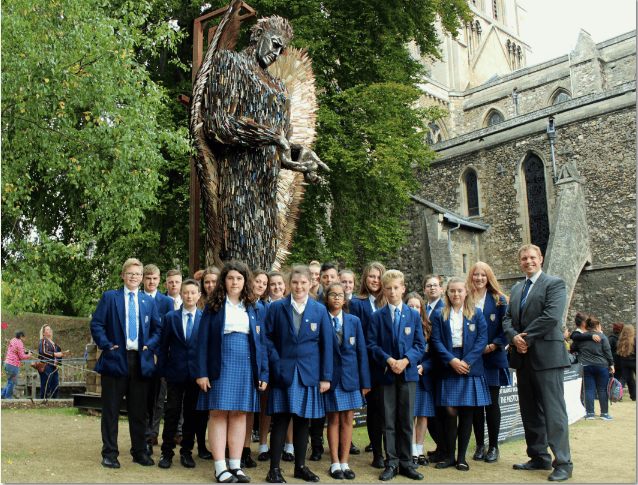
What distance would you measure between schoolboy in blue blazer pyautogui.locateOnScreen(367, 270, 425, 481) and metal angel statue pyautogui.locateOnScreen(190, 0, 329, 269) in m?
1.56

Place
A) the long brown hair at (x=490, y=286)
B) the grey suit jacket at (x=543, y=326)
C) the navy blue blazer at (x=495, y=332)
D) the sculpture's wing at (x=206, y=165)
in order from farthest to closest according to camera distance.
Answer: the sculpture's wing at (x=206, y=165) → the long brown hair at (x=490, y=286) → the navy blue blazer at (x=495, y=332) → the grey suit jacket at (x=543, y=326)

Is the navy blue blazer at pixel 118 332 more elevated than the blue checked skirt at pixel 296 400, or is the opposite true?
the navy blue blazer at pixel 118 332

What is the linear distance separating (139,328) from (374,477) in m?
2.44

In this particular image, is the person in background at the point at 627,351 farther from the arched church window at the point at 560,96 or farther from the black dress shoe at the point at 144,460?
the arched church window at the point at 560,96

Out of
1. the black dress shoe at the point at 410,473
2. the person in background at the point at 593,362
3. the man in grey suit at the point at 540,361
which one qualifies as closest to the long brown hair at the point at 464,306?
the man in grey suit at the point at 540,361

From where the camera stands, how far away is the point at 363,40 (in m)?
14.3

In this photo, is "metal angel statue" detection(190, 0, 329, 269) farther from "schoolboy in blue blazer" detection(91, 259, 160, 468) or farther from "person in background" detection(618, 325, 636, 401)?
"person in background" detection(618, 325, 636, 401)

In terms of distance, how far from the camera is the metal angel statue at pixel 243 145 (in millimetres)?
5559

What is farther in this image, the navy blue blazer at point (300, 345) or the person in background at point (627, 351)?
the person in background at point (627, 351)

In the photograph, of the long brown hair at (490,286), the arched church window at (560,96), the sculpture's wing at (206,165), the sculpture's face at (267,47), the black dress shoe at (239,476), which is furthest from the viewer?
the arched church window at (560,96)

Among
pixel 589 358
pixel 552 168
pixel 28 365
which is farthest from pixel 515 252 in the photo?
pixel 28 365

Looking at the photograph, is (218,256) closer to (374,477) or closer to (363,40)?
(374,477)

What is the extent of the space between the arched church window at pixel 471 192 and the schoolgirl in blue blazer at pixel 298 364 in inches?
905

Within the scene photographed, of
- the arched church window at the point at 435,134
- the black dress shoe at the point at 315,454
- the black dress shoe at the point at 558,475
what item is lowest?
the black dress shoe at the point at 558,475
